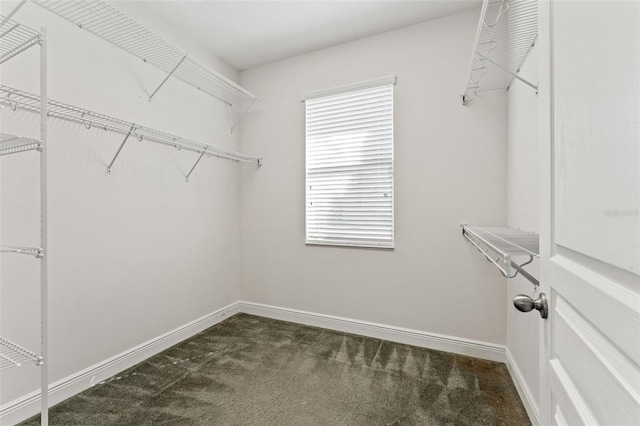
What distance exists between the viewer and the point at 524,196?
167 centimetres

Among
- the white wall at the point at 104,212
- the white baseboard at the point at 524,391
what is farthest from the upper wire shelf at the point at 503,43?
the white wall at the point at 104,212

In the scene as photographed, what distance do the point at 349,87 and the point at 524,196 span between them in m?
1.62

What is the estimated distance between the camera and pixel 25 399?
58.6 inches

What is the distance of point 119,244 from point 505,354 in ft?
9.28

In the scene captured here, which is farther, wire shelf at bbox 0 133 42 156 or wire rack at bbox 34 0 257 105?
wire rack at bbox 34 0 257 105

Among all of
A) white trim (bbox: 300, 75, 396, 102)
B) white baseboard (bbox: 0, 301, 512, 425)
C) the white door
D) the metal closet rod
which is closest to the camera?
the white door

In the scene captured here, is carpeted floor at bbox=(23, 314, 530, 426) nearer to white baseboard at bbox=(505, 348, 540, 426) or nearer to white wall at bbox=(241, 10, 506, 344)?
white baseboard at bbox=(505, 348, 540, 426)

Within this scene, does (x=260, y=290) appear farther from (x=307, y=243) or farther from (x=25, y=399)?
(x=25, y=399)

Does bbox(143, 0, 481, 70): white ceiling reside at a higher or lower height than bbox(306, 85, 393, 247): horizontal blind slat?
higher

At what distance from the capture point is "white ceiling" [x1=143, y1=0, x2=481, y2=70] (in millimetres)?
2064

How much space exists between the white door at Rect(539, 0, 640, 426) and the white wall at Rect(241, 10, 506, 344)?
148 cm

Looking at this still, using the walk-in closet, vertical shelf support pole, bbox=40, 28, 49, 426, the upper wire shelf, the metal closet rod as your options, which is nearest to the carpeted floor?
the walk-in closet

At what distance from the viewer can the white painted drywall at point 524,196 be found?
148 cm

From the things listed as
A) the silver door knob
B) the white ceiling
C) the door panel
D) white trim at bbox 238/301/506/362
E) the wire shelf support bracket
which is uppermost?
the white ceiling
